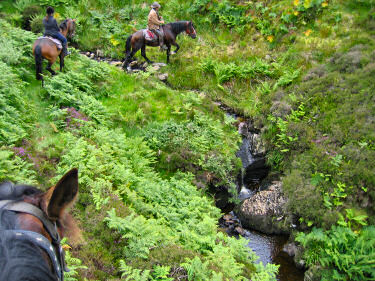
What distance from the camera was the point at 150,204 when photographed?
24.0ft

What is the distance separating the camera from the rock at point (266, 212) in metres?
9.52

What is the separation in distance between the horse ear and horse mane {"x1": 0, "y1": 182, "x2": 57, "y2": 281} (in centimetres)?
26

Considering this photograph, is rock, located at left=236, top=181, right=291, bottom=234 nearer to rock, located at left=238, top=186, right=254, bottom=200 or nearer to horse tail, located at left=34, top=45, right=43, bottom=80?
rock, located at left=238, top=186, right=254, bottom=200

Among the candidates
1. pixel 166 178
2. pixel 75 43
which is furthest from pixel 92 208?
pixel 75 43

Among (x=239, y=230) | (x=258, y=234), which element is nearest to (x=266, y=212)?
(x=258, y=234)

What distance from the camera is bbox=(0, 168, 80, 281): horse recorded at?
177cm

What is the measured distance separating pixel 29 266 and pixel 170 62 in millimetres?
14971

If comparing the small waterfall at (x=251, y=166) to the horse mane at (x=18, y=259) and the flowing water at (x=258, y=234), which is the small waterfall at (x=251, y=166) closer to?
the flowing water at (x=258, y=234)

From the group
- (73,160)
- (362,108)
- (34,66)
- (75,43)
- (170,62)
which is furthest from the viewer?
(75,43)

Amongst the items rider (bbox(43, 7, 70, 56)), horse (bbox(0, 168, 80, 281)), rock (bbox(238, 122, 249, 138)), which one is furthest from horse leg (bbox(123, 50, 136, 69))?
horse (bbox(0, 168, 80, 281))

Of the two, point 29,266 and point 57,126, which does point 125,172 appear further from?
point 29,266

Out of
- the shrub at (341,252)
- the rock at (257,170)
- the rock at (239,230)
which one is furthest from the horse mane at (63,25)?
the shrub at (341,252)

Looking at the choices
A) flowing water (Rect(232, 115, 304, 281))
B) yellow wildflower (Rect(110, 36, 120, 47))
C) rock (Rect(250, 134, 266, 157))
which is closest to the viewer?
flowing water (Rect(232, 115, 304, 281))

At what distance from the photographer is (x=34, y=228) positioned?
2.16 meters
